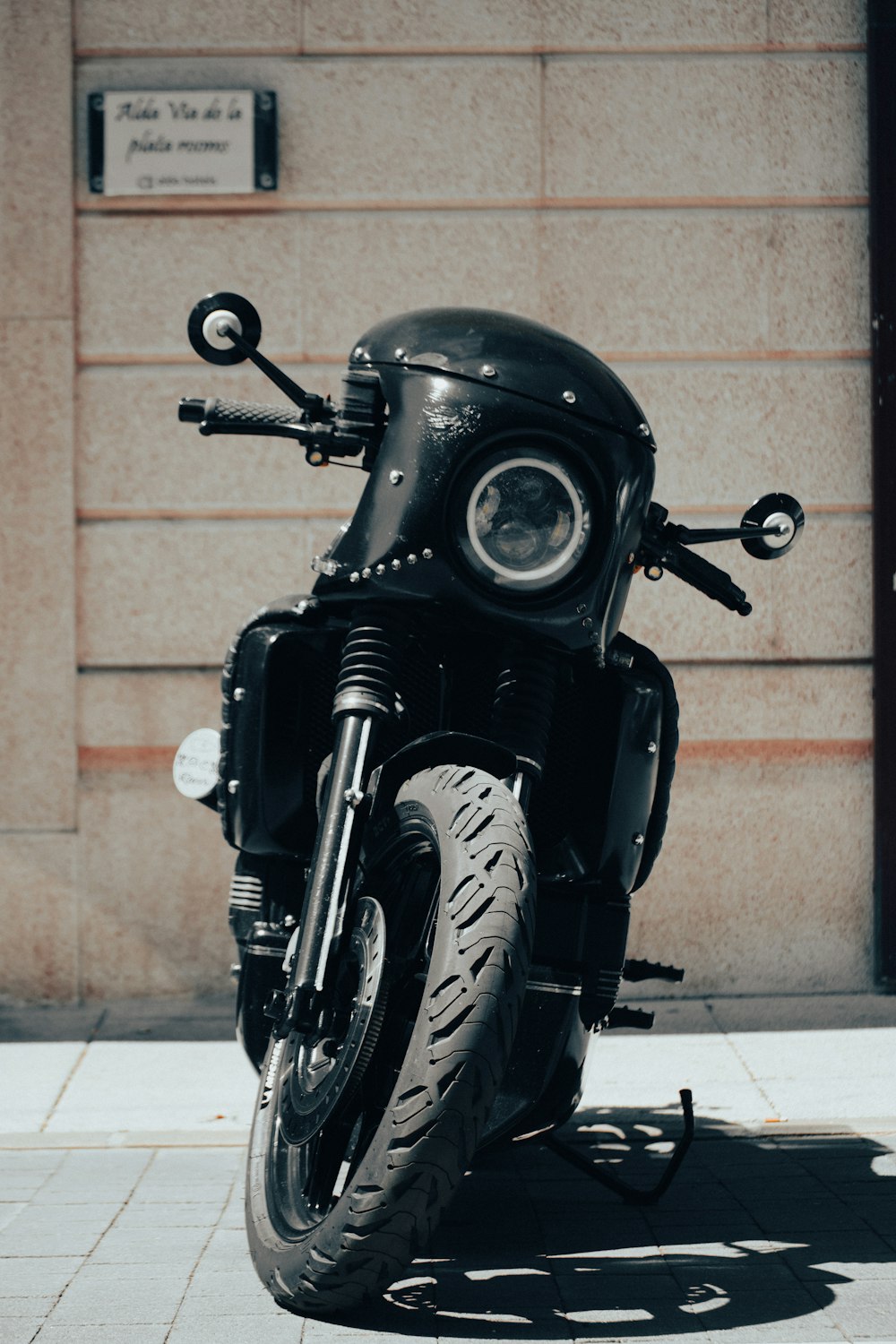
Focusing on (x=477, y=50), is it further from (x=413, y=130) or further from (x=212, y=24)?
(x=212, y=24)

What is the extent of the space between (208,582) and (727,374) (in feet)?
6.52

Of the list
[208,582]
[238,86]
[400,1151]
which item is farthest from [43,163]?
[400,1151]

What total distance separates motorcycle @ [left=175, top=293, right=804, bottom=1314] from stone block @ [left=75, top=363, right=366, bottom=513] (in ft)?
7.70

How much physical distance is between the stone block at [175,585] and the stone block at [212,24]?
170cm

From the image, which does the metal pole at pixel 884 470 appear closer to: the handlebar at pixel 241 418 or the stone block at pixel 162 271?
the stone block at pixel 162 271

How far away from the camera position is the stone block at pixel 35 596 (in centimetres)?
561

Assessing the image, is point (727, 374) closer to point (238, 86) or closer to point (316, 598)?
point (238, 86)

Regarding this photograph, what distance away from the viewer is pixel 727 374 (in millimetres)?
5707

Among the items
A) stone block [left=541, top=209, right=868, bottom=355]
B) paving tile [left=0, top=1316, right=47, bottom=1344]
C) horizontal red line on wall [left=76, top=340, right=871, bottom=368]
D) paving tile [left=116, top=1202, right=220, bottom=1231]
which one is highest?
stone block [left=541, top=209, right=868, bottom=355]

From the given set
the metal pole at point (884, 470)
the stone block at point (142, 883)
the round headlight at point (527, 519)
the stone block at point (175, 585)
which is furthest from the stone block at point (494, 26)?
the round headlight at point (527, 519)

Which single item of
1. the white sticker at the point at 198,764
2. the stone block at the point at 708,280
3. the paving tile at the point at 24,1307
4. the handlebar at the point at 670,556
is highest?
the stone block at the point at 708,280

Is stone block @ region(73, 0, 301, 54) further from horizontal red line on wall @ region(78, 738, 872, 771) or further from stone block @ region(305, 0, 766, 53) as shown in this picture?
horizontal red line on wall @ region(78, 738, 872, 771)

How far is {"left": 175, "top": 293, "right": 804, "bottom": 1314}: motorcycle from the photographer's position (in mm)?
2449

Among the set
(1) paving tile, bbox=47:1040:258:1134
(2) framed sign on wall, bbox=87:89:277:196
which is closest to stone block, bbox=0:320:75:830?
(2) framed sign on wall, bbox=87:89:277:196
